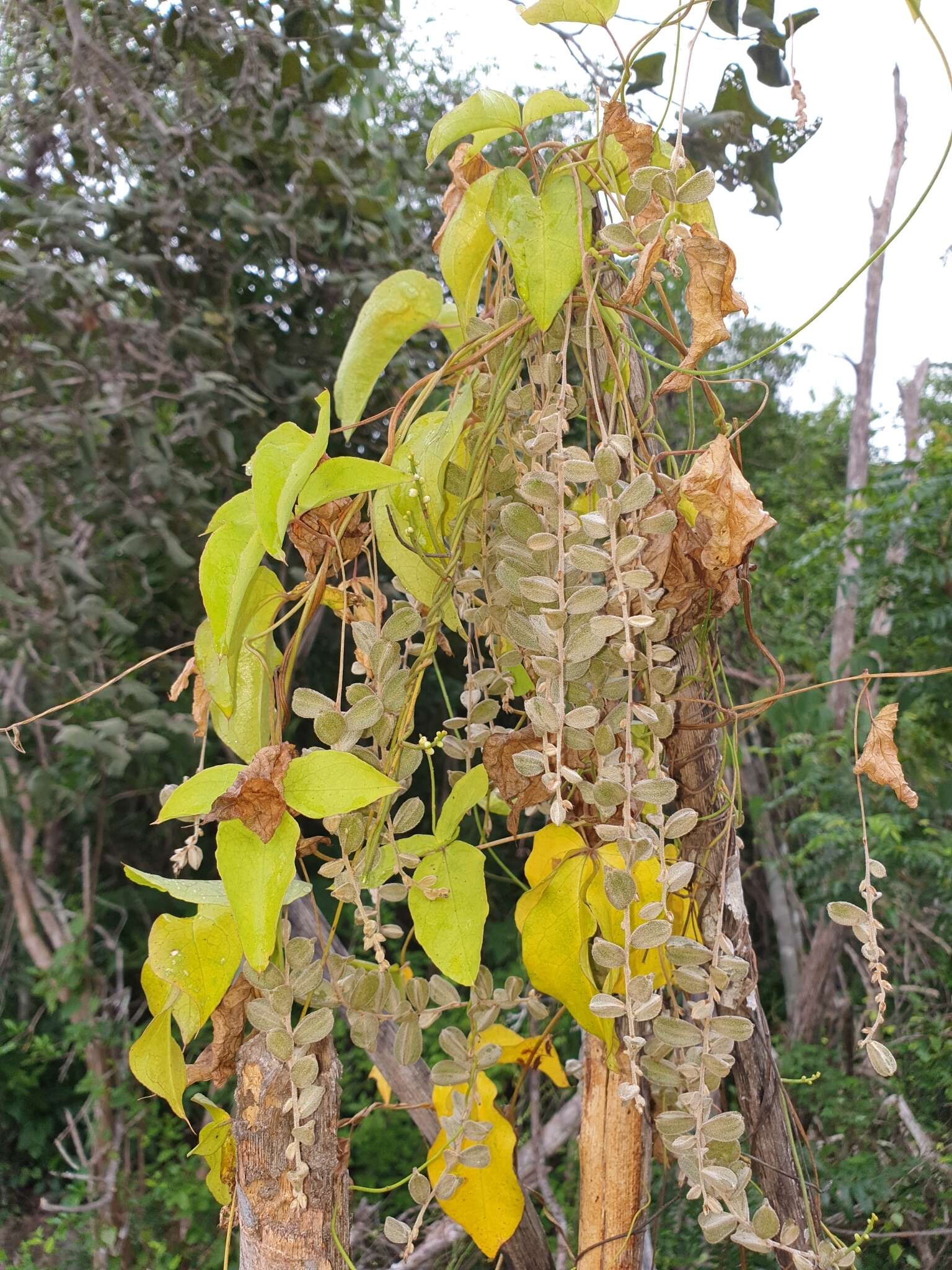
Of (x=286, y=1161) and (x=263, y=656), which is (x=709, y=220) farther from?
(x=286, y=1161)

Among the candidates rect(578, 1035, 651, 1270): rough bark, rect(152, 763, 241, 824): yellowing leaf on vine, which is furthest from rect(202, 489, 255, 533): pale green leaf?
rect(578, 1035, 651, 1270): rough bark

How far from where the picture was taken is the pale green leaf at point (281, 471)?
0.38 metres

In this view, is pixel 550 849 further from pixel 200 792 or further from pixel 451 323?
pixel 451 323

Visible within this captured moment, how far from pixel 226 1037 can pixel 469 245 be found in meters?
0.41

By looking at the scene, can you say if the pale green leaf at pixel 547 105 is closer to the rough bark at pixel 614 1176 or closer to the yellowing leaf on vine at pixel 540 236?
the yellowing leaf on vine at pixel 540 236

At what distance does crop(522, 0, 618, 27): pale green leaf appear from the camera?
45cm

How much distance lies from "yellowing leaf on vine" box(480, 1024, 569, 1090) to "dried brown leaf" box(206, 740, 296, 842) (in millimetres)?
245

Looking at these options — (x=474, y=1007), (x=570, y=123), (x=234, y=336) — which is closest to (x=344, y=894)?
(x=474, y=1007)

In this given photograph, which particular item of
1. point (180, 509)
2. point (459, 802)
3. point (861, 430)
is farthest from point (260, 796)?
point (861, 430)

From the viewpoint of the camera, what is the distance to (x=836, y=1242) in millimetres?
487

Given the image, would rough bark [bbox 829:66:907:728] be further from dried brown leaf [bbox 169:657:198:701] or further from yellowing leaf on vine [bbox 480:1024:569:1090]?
dried brown leaf [bbox 169:657:198:701]

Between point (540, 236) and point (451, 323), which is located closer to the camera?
point (540, 236)

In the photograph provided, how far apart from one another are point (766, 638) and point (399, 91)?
64.1 inches

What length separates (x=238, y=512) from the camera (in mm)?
437
